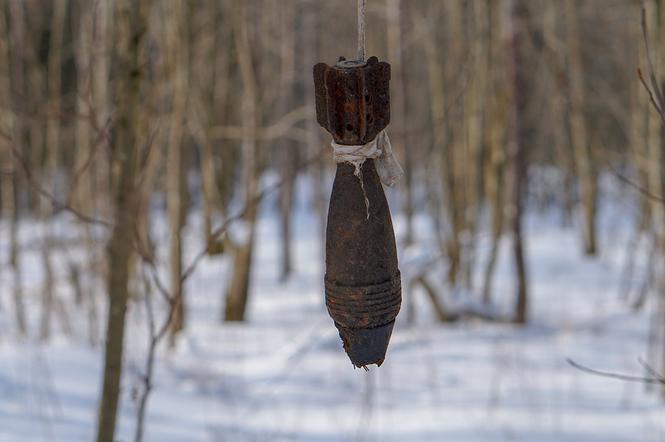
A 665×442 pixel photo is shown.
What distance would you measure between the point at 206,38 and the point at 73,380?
17.7 ft

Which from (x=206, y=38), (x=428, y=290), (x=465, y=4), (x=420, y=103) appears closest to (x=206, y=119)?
(x=206, y=38)

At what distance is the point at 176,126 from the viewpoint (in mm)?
6758

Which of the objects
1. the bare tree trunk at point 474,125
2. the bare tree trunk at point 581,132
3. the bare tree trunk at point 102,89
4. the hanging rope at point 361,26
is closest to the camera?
the hanging rope at point 361,26

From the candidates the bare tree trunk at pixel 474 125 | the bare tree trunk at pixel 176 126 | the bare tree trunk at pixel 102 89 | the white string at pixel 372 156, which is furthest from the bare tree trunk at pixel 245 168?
the white string at pixel 372 156

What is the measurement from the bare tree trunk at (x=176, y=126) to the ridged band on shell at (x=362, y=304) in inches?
211

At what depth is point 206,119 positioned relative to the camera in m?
7.78

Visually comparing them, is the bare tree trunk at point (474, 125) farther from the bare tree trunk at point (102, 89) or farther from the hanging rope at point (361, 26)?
the hanging rope at point (361, 26)

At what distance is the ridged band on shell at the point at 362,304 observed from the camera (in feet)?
3.02

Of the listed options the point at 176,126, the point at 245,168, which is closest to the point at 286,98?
the point at 245,168

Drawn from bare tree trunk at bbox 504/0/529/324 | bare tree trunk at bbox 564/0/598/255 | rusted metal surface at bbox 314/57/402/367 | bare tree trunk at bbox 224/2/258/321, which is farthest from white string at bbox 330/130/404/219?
bare tree trunk at bbox 564/0/598/255

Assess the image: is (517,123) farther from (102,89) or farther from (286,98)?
(286,98)

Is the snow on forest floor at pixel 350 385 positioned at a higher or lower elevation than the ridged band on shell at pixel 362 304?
lower

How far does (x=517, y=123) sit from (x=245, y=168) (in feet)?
9.27

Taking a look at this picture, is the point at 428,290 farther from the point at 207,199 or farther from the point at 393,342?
the point at 207,199
